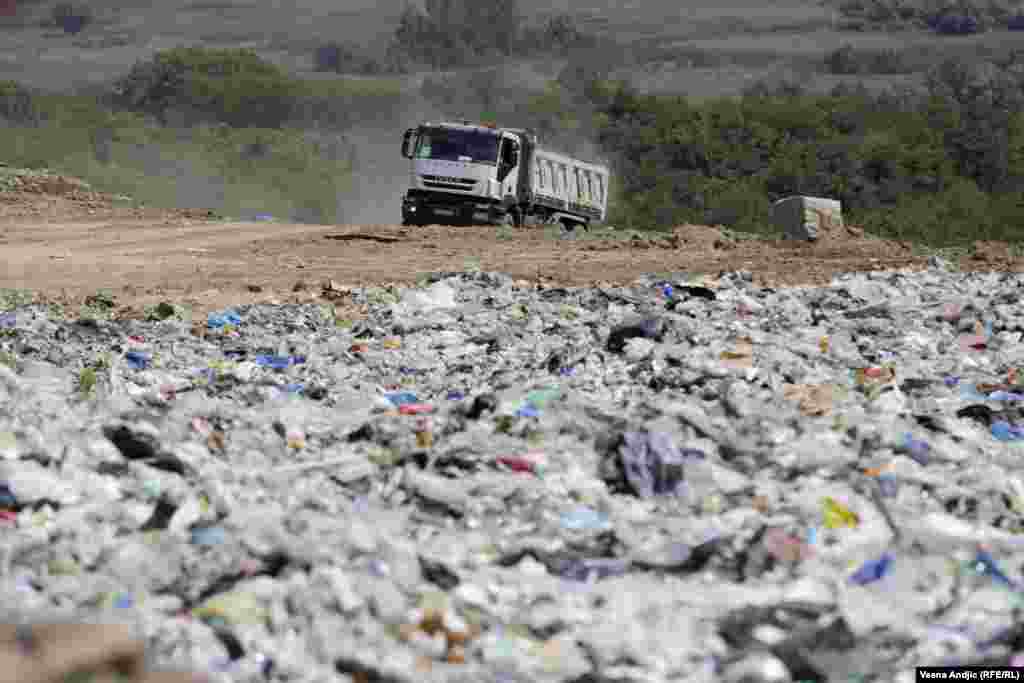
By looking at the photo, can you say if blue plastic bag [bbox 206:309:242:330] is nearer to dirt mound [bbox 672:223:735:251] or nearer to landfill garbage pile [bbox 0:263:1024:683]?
landfill garbage pile [bbox 0:263:1024:683]

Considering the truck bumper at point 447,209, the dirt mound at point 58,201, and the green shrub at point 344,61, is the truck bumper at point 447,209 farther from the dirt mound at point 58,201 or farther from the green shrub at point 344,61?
the green shrub at point 344,61

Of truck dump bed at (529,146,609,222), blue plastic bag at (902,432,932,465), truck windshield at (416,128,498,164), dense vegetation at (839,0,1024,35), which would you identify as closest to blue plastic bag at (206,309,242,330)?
blue plastic bag at (902,432,932,465)

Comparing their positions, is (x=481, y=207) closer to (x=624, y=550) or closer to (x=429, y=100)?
(x=624, y=550)

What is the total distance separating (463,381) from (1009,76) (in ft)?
227

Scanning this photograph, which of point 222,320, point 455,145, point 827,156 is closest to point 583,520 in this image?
point 222,320

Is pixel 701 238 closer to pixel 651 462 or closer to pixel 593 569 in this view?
pixel 651 462

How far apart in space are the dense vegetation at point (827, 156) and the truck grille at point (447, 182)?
20.4m

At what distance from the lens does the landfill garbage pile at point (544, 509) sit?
15.5 feet

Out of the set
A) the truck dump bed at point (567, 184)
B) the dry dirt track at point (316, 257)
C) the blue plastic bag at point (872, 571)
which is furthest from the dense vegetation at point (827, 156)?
the blue plastic bag at point (872, 571)

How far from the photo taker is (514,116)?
62.8 m

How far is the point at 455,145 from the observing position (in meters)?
24.8

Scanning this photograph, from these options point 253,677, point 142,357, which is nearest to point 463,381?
point 142,357

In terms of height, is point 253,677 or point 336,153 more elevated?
point 253,677

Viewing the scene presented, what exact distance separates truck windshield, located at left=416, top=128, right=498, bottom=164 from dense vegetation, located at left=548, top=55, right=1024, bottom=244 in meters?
20.0
